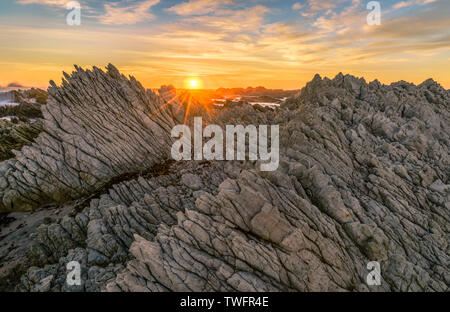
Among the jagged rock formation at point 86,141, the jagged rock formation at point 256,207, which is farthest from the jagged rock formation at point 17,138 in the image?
the jagged rock formation at point 256,207

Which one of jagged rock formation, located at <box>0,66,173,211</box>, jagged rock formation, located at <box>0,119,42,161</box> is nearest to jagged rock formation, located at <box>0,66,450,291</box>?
jagged rock formation, located at <box>0,66,173,211</box>

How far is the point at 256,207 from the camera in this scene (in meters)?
21.2

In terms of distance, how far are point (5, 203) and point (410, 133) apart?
67723mm

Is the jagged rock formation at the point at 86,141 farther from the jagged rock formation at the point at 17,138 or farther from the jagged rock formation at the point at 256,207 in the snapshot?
the jagged rock formation at the point at 17,138

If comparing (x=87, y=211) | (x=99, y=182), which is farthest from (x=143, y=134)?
(x=87, y=211)

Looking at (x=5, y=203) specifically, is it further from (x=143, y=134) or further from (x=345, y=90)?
(x=345, y=90)

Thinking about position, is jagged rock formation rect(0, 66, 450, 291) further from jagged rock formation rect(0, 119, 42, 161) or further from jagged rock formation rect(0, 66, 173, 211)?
jagged rock formation rect(0, 119, 42, 161)

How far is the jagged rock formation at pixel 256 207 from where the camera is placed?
1902 centimetres

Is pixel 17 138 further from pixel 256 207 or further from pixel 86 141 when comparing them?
pixel 256 207

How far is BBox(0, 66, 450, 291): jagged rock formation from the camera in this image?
19.0m

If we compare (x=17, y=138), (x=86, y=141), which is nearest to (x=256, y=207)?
(x=86, y=141)

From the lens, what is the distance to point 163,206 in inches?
1125

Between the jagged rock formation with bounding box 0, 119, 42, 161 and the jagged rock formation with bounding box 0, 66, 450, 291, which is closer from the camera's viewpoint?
the jagged rock formation with bounding box 0, 66, 450, 291

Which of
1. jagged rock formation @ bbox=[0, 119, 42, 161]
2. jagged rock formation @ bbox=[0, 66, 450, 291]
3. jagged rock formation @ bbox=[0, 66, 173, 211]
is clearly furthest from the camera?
jagged rock formation @ bbox=[0, 119, 42, 161]
